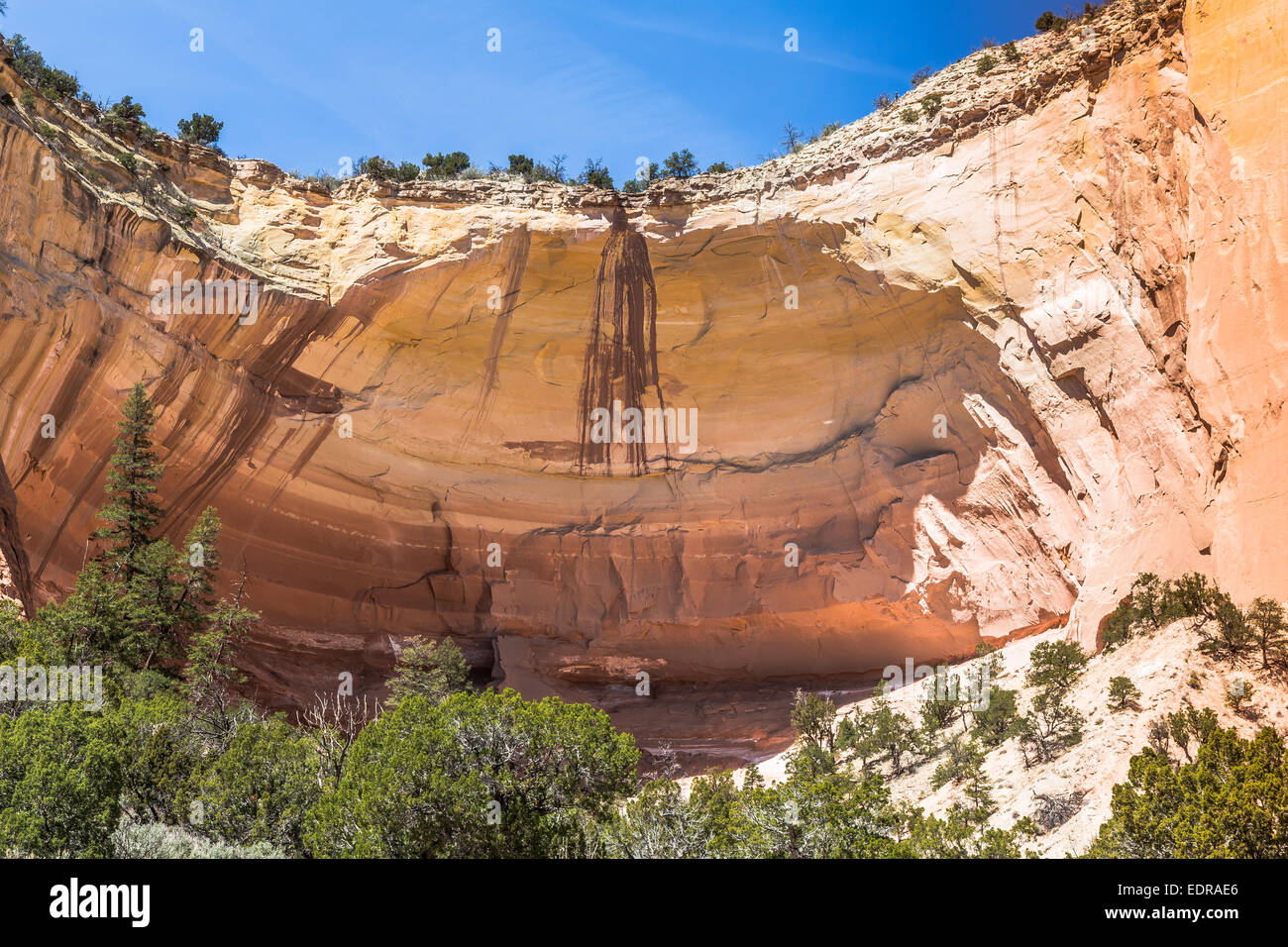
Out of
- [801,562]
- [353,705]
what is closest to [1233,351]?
[801,562]

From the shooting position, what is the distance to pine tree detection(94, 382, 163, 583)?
2356 cm

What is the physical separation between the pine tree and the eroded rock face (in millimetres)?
1127

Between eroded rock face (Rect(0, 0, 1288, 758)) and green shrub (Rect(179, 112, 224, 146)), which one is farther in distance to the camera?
green shrub (Rect(179, 112, 224, 146))

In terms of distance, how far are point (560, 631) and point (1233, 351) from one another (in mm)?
19699

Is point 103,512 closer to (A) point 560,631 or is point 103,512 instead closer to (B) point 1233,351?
(A) point 560,631

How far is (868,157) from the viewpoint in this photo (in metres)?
23.9

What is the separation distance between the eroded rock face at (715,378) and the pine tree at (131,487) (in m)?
1.13

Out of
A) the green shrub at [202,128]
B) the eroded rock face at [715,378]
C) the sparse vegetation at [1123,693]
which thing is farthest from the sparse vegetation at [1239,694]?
the green shrub at [202,128]

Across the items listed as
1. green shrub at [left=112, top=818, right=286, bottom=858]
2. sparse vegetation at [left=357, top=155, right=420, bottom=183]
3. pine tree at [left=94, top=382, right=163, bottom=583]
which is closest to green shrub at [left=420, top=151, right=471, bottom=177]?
sparse vegetation at [left=357, top=155, right=420, bottom=183]

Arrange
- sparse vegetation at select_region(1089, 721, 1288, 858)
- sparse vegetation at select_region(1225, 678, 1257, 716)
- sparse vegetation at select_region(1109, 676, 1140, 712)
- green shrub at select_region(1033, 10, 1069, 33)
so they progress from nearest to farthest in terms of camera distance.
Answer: sparse vegetation at select_region(1089, 721, 1288, 858), sparse vegetation at select_region(1225, 678, 1257, 716), sparse vegetation at select_region(1109, 676, 1140, 712), green shrub at select_region(1033, 10, 1069, 33)

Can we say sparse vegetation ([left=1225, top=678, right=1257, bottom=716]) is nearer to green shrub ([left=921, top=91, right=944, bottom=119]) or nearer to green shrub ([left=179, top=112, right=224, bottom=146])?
green shrub ([left=921, top=91, right=944, bottom=119])

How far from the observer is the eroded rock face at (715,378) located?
19234 millimetres

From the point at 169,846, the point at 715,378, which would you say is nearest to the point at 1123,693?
the point at 715,378

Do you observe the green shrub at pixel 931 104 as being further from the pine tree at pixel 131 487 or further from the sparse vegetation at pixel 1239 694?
the pine tree at pixel 131 487
